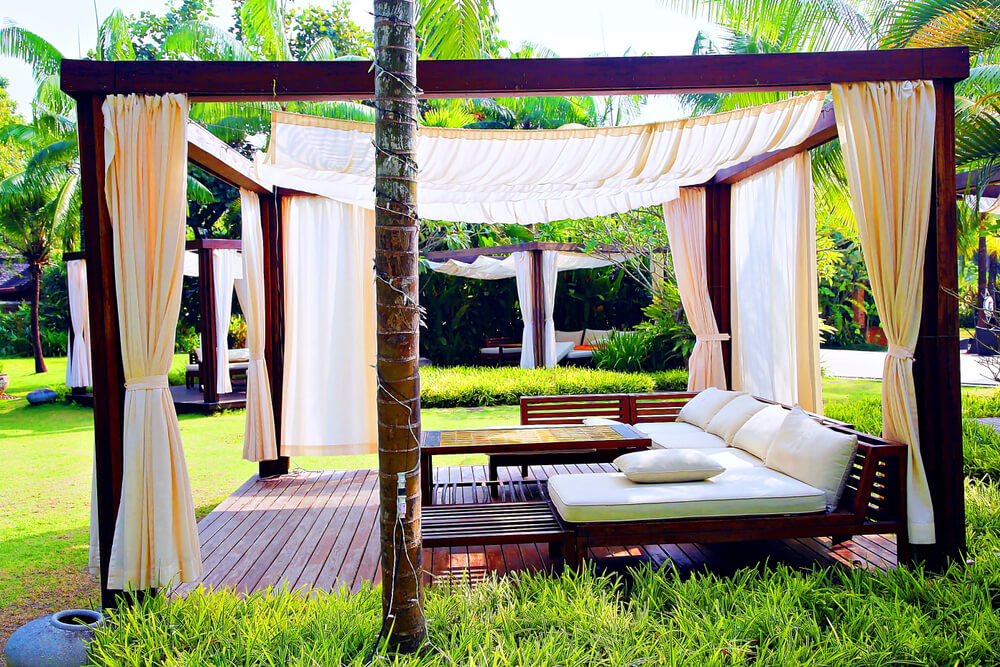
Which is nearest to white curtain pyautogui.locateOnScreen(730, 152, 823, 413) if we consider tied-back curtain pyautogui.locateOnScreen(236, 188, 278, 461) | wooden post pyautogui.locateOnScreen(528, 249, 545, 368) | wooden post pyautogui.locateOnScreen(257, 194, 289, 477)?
wooden post pyautogui.locateOnScreen(257, 194, 289, 477)

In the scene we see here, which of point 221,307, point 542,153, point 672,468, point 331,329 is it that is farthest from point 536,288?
point 672,468

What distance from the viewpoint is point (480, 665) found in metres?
2.54

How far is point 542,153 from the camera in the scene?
433 centimetres

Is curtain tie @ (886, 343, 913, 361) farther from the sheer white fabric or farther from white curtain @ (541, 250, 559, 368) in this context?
white curtain @ (541, 250, 559, 368)

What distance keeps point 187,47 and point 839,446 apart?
1204 cm

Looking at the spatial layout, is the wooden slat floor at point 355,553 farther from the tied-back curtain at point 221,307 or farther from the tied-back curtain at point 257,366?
the tied-back curtain at point 221,307

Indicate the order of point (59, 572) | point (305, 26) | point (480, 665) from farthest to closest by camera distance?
point (305, 26), point (59, 572), point (480, 665)

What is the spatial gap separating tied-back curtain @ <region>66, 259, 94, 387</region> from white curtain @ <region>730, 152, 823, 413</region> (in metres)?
10.1

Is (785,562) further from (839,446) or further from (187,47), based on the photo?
(187,47)

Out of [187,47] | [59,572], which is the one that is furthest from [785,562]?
[187,47]

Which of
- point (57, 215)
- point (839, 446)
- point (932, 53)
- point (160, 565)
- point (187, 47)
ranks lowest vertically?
point (160, 565)

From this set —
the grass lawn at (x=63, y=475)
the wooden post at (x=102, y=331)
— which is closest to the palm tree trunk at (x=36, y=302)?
Result: the grass lawn at (x=63, y=475)

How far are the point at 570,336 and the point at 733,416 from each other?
38.4 feet

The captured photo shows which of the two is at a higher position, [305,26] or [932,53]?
[305,26]
